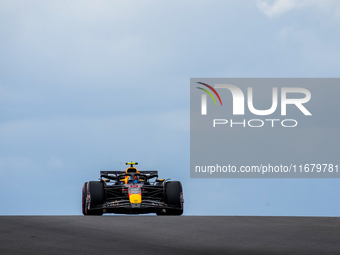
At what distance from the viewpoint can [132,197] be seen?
21.0m

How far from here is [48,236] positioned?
12.6 metres

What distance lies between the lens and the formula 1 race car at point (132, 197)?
2094 cm

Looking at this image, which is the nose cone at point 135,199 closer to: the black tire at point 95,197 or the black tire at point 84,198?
the black tire at point 95,197

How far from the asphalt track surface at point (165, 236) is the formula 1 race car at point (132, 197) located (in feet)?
12.9

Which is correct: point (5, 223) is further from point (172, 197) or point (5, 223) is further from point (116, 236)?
point (172, 197)

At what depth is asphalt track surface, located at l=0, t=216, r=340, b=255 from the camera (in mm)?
10594

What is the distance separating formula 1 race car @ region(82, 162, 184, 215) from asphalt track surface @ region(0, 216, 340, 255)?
155 inches

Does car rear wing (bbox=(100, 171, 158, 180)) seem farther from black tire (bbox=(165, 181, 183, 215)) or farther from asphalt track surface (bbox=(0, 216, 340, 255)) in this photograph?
asphalt track surface (bbox=(0, 216, 340, 255))

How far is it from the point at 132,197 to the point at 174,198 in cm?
181

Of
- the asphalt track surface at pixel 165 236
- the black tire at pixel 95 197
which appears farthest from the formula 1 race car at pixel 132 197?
the asphalt track surface at pixel 165 236

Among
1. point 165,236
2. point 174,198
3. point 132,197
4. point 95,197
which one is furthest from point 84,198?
point 165,236

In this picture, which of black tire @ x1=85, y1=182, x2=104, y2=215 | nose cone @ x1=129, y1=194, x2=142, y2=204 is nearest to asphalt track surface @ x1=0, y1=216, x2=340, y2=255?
nose cone @ x1=129, y1=194, x2=142, y2=204

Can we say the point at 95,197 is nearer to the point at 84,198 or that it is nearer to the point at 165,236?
the point at 84,198

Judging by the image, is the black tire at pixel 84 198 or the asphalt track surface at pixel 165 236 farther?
the black tire at pixel 84 198
